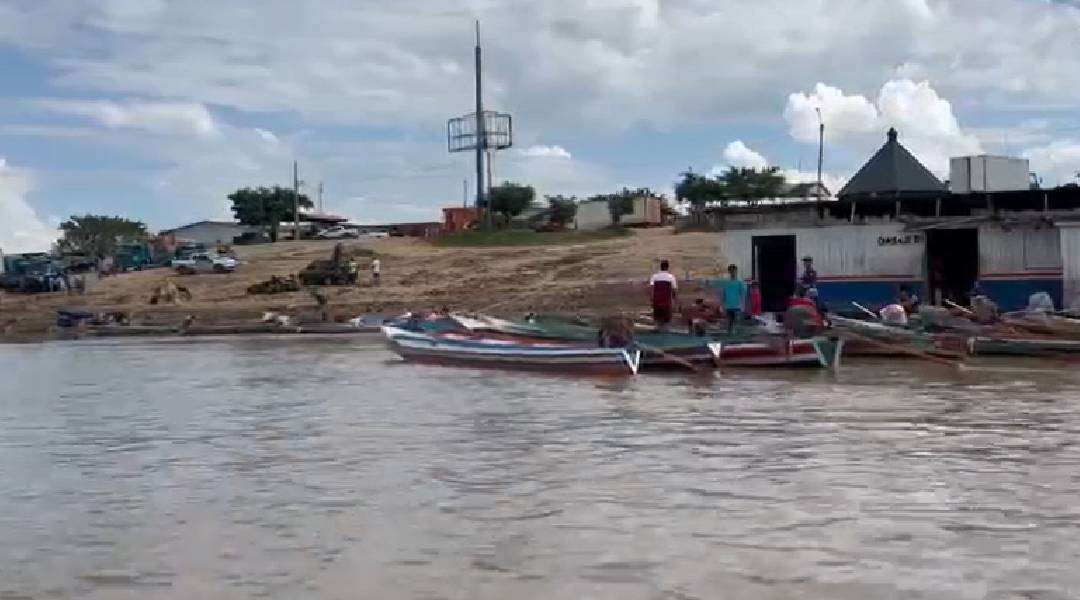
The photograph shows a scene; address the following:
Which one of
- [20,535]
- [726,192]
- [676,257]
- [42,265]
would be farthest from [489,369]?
[726,192]

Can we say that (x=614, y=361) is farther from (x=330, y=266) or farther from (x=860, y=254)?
(x=330, y=266)

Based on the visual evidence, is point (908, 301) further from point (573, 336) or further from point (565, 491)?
point (565, 491)

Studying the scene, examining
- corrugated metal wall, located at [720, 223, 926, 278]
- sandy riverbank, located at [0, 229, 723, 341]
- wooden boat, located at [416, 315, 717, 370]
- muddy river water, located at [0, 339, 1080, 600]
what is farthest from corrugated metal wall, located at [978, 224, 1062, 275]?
sandy riverbank, located at [0, 229, 723, 341]

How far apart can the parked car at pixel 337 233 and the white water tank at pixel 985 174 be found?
133 feet

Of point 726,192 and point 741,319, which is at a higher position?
point 726,192

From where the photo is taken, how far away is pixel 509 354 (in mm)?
23594

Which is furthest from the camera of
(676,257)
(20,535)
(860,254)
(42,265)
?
(42,265)

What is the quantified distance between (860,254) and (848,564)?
21.0m

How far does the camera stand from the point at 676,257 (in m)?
45.8

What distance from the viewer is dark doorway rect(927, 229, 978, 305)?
2889 centimetres

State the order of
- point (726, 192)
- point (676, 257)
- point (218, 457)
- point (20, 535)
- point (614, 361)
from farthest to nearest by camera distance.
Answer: point (726, 192) → point (676, 257) → point (614, 361) → point (218, 457) → point (20, 535)

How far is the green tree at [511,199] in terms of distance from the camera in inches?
2960

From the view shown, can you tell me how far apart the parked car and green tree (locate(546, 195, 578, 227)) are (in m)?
10.2

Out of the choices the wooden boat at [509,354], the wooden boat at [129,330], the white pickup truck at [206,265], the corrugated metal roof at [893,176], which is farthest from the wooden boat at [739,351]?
the white pickup truck at [206,265]
